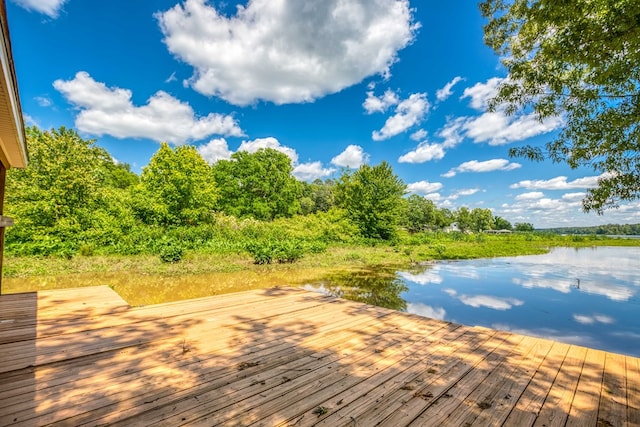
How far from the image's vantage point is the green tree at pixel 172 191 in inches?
760

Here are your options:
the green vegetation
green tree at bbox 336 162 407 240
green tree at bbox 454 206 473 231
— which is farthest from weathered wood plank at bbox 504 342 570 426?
green tree at bbox 454 206 473 231

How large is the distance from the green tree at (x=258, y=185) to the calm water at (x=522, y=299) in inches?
776

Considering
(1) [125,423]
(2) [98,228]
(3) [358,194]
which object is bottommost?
(1) [125,423]

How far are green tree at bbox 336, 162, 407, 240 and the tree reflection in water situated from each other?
44.7 feet

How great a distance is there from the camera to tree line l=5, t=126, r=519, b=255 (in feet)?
41.9

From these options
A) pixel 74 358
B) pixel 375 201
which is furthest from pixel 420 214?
pixel 74 358

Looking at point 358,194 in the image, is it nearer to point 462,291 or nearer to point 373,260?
point 373,260

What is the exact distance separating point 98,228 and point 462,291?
51.3 ft

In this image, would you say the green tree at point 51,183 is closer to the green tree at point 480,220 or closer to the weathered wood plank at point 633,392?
the weathered wood plank at point 633,392

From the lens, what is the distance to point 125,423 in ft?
5.76

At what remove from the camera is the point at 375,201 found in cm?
2739

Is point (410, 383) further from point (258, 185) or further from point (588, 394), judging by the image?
point (258, 185)

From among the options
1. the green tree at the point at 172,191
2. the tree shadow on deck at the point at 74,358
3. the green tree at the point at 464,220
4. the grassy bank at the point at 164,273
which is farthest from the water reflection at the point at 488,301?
the green tree at the point at 464,220

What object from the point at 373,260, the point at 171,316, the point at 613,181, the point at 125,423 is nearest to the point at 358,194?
the point at 373,260
